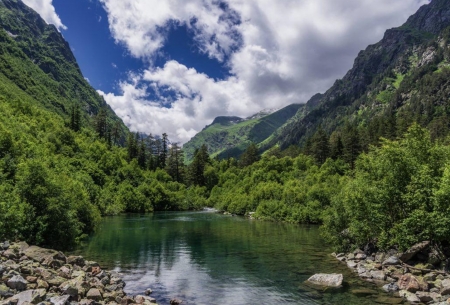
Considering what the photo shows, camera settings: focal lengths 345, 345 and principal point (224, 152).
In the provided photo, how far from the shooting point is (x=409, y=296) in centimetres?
2597

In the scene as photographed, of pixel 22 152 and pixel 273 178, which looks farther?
pixel 273 178

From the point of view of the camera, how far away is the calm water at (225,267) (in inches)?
1069

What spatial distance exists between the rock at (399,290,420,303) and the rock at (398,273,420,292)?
0.65 m

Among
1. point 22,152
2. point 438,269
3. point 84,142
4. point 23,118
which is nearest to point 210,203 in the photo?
point 84,142

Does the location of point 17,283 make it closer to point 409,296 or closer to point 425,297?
point 409,296

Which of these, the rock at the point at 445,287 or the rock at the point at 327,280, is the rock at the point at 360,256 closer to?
the rock at the point at 327,280

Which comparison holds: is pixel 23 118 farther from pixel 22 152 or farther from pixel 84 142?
pixel 22 152

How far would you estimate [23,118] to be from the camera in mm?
120562

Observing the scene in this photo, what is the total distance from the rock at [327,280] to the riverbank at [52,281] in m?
14.3

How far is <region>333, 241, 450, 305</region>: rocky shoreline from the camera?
25.9 m

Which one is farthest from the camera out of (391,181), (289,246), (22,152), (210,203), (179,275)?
(210,203)

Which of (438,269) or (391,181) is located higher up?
(391,181)

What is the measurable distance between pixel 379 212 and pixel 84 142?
130m

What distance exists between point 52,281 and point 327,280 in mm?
21776
